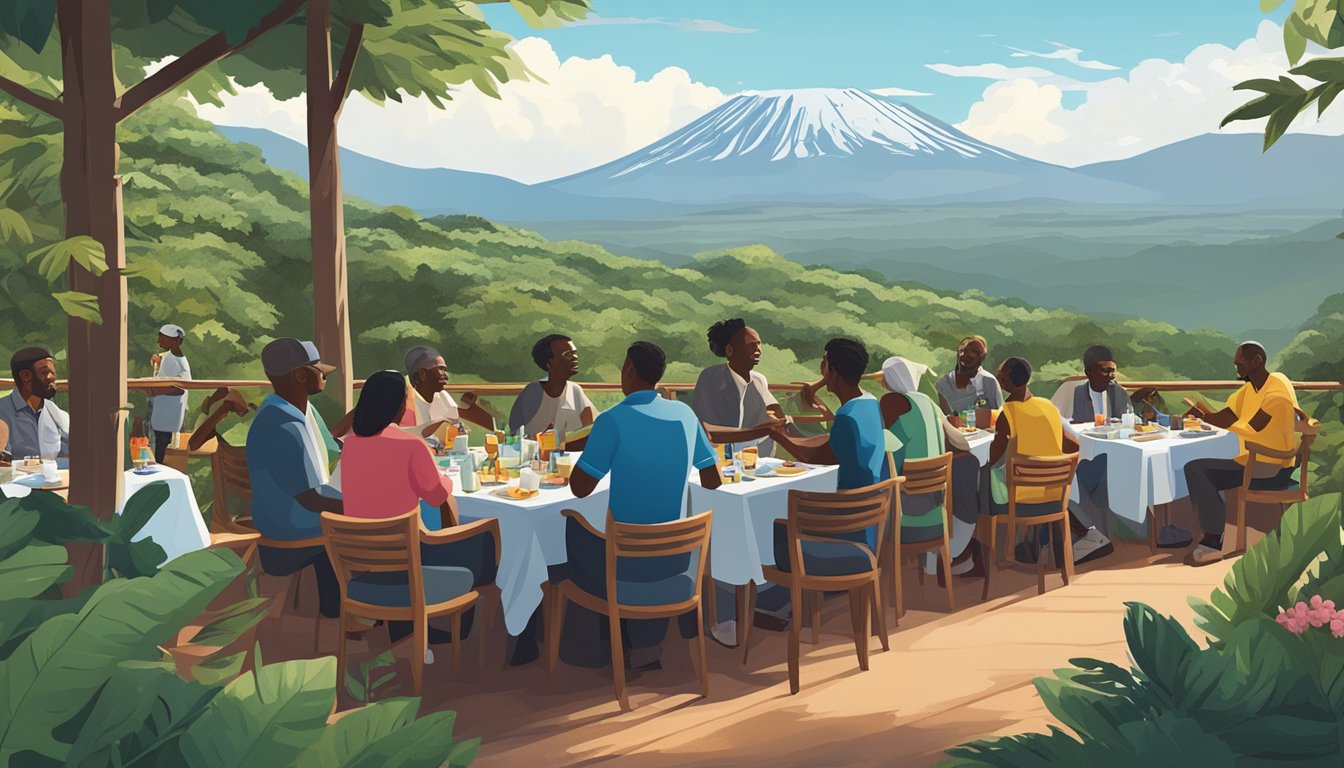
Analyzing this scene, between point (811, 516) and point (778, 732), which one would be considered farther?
point (811, 516)

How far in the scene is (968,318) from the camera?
2431 cm

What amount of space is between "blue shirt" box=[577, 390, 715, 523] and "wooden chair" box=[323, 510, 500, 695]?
20.0 inches

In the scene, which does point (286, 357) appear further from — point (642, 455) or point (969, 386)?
point (969, 386)

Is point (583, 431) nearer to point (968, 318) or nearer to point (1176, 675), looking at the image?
point (1176, 675)

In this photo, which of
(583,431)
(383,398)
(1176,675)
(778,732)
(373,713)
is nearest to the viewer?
(373,713)

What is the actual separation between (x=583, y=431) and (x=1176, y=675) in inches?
196

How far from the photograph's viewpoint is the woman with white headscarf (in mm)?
5301

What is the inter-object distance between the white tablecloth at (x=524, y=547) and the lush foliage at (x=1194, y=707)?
3.12m

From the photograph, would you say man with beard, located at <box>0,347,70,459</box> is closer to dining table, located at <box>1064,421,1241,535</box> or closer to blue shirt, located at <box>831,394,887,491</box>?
blue shirt, located at <box>831,394,887,491</box>

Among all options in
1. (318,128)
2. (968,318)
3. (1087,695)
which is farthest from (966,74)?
(1087,695)

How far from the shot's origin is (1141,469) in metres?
6.25

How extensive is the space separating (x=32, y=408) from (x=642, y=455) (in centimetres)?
335

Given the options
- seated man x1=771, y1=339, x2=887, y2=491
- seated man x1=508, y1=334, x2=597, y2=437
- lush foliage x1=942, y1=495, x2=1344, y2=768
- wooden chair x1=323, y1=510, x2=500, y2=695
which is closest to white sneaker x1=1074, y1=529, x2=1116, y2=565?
seated man x1=771, y1=339, x2=887, y2=491

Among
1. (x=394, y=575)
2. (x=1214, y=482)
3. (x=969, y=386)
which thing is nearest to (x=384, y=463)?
(x=394, y=575)
